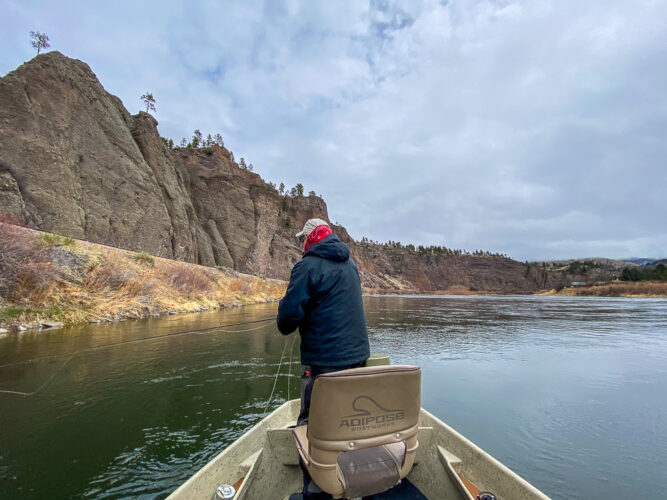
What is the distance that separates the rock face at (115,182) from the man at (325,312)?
28.3 meters

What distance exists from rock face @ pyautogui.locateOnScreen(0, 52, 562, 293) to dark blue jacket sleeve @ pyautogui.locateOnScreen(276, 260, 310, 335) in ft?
92.6

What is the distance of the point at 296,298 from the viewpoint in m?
2.55

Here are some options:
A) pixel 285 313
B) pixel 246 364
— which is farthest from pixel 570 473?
pixel 246 364

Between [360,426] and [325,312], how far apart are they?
88 cm

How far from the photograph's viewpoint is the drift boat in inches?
76.9

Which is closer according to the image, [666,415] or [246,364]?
[666,415]

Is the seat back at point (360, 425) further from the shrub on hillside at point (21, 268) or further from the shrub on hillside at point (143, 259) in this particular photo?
the shrub on hillside at point (143, 259)

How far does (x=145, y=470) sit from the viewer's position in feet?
11.8

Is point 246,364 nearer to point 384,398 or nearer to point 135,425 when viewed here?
point 135,425

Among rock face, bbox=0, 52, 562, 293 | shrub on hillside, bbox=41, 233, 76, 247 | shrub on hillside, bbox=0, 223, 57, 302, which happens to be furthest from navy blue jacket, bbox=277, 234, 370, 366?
rock face, bbox=0, 52, 562, 293

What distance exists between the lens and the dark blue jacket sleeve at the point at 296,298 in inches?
101

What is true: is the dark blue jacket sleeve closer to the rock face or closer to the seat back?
the seat back

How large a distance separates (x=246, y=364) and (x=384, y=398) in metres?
7.06

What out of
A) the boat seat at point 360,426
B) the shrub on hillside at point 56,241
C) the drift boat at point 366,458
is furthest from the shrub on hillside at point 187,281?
the boat seat at point 360,426
